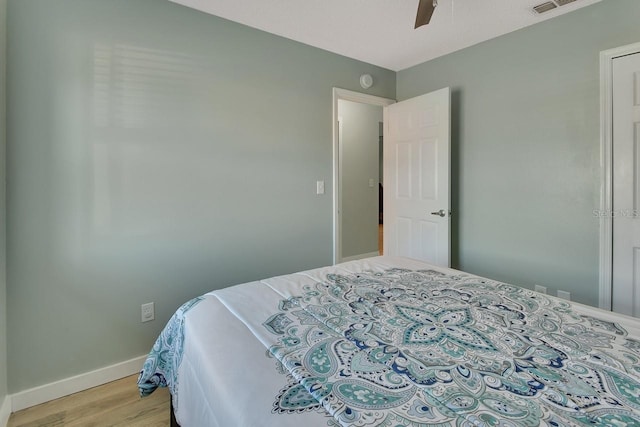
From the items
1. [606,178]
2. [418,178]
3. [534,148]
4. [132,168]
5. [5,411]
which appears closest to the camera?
[5,411]

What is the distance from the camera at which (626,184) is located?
206cm

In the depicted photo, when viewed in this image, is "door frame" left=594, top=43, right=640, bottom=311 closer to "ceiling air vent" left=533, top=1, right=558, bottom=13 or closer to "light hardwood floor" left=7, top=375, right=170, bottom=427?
"ceiling air vent" left=533, top=1, right=558, bottom=13

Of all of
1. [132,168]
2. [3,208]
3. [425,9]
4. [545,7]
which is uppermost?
[545,7]

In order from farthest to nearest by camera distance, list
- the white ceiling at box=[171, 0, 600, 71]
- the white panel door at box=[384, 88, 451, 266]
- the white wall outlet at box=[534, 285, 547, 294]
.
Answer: the white panel door at box=[384, 88, 451, 266] < the white wall outlet at box=[534, 285, 547, 294] < the white ceiling at box=[171, 0, 600, 71]

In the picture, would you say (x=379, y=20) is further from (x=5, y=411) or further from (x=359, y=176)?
(x=5, y=411)

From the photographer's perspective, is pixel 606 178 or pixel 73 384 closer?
pixel 73 384

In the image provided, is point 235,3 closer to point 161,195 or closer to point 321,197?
point 161,195

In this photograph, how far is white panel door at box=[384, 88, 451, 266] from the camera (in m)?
2.87

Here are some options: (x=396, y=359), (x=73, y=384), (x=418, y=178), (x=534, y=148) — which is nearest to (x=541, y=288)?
(x=534, y=148)

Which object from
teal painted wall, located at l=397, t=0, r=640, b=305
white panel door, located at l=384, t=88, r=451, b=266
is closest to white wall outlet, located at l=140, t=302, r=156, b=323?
white panel door, located at l=384, t=88, r=451, b=266

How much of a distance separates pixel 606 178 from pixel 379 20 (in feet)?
6.28

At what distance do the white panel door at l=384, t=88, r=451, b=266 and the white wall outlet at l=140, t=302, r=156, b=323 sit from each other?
7.61 ft

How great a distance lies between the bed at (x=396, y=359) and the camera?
28.2 inches

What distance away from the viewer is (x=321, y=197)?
2922 mm
